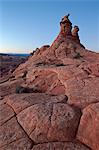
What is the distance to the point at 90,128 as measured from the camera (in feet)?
30.7

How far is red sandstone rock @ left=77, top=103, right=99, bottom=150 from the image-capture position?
898cm

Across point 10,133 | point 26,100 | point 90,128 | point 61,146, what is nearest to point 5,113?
point 26,100

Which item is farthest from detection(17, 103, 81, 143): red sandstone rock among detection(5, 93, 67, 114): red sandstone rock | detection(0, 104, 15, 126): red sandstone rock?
detection(5, 93, 67, 114): red sandstone rock

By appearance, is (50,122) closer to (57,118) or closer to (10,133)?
(57,118)

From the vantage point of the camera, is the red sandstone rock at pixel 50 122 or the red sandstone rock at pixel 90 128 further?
the red sandstone rock at pixel 50 122

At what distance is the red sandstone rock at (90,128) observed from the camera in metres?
8.98

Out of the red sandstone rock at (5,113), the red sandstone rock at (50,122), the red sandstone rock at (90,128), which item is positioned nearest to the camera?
the red sandstone rock at (90,128)

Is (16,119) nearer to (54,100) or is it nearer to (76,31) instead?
(54,100)

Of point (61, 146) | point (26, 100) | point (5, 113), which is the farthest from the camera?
point (26, 100)

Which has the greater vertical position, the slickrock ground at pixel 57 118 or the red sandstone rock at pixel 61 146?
the slickrock ground at pixel 57 118

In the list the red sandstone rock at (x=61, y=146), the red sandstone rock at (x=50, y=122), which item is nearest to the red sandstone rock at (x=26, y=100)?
the red sandstone rock at (x=50, y=122)

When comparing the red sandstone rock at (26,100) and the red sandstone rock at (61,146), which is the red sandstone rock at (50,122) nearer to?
the red sandstone rock at (61,146)

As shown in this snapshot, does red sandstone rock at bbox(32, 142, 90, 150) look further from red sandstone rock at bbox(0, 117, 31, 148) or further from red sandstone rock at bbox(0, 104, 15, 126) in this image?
red sandstone rock at bbox(0, 104, 15, 126)

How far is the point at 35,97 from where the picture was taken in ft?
42.3
